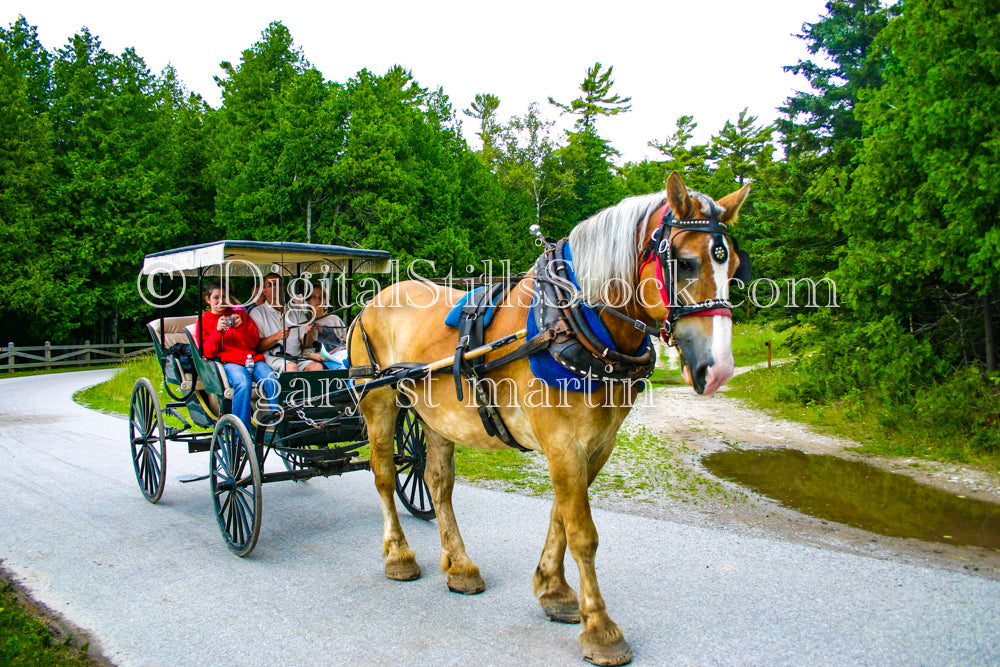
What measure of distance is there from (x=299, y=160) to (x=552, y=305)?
22785 mm

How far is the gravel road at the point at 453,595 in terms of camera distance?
3.37 m

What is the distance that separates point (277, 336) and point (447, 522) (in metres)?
2.78

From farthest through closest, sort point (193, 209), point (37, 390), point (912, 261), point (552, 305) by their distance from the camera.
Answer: point (193, 209) < point (37, 390) < point (912, 261) < point (552, 305)

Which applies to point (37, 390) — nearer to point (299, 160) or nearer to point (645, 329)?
point (299, 160)

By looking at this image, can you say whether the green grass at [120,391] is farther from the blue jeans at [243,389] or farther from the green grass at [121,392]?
the blue jeans at [243,389]

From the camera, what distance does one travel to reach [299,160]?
2395 centimetres

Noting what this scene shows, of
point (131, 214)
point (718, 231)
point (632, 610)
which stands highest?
point (131, 214)

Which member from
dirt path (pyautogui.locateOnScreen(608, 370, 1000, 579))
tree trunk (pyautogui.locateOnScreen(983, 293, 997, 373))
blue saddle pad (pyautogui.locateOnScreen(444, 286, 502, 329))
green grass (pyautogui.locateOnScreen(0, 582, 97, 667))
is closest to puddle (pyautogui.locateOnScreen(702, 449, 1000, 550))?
dirt path (pyautogui.locateOnScreen(608, 370, 1000, 579))

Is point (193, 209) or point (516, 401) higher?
point (193, 209)

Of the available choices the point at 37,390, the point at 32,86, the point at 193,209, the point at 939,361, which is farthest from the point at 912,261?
the point at 32,86

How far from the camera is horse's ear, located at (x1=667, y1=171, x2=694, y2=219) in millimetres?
2913

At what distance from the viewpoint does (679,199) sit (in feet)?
9.73

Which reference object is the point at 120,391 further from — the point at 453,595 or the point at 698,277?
the point at 698,277

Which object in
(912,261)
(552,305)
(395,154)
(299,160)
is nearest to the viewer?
(552,305)
